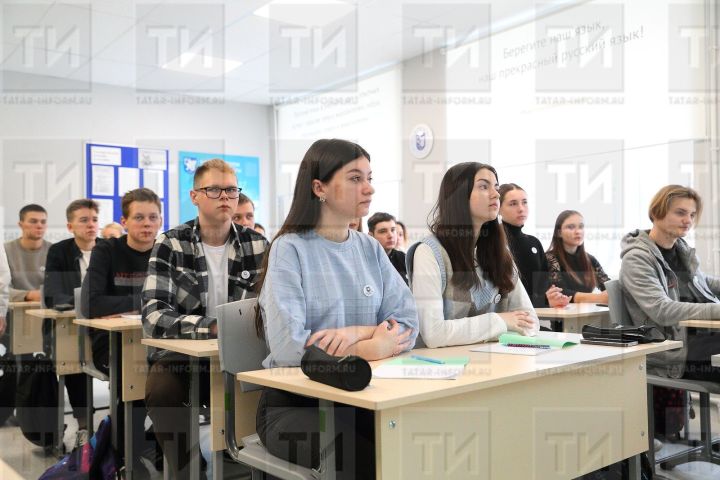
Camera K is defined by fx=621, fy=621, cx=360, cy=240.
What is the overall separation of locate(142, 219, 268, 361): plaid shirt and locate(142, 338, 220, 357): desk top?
0.08 metres

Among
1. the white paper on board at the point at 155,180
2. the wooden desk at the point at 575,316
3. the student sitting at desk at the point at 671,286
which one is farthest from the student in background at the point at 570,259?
the white paper on board at the point at 155,180

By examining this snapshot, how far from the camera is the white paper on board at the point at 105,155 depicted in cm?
707

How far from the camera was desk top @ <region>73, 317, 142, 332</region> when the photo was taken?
2.65 m

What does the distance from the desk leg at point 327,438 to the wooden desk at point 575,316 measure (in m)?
2.06

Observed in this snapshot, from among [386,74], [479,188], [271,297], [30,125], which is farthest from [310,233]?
[30,125]

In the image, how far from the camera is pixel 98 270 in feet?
10.3

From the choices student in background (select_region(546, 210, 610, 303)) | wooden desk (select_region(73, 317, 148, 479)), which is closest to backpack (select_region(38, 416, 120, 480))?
wooden desk (select_region(73, 317, 148, 479))

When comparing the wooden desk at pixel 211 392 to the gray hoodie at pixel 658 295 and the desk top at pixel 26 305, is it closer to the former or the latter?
the gray hoodie at pixel 658 295

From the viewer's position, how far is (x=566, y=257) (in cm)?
423

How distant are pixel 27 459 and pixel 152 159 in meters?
4.92

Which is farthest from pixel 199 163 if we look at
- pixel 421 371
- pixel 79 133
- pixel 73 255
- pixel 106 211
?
pixel 421 371

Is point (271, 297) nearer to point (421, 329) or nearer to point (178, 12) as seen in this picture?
point (421, 329)

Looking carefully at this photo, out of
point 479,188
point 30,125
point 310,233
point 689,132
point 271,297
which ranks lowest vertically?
point 271,297

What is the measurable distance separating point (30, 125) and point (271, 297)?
6.13m
